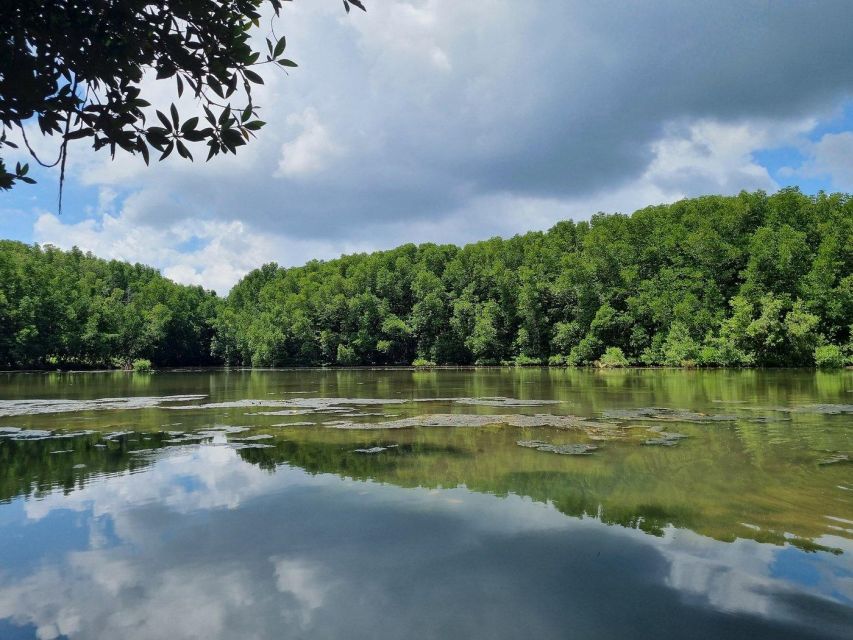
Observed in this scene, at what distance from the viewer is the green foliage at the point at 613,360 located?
2613 inches

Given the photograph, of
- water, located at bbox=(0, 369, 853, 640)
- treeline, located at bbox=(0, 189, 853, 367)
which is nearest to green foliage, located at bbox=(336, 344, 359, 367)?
treeline, located at bbox=(0, 189, 853, 367)

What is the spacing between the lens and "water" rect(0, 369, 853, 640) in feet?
15.5

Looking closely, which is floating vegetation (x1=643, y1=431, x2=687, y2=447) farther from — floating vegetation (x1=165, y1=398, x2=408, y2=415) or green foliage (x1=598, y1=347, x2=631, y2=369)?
green foliage (x1=598, y1=347, x2=631, y2=369)

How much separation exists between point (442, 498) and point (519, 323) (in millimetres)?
81477

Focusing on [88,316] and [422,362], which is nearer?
[88,316]

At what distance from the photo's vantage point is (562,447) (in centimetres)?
1196

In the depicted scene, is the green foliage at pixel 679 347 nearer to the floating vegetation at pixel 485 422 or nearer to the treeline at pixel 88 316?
the floating vegetation at pixel 485 422

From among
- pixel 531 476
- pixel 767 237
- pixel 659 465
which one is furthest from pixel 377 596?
pixel 767 237

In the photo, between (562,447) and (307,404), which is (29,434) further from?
(562,447)

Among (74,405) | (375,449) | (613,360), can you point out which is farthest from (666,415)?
(613,360)

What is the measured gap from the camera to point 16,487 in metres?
9.42

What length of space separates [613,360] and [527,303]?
18.7 meters

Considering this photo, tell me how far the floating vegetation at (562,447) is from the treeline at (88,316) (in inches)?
3339

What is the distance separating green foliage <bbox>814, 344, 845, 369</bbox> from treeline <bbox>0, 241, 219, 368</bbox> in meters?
94.8
